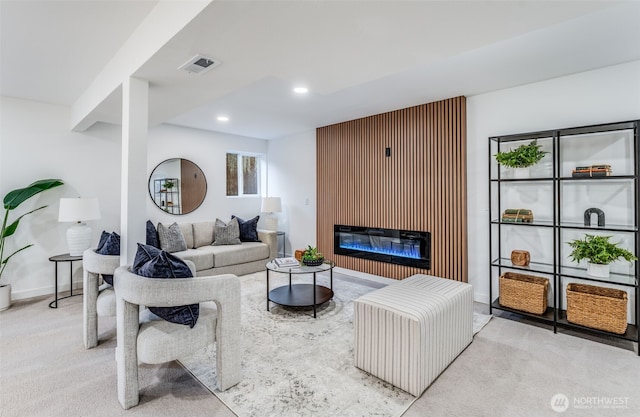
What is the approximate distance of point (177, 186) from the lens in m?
5.07

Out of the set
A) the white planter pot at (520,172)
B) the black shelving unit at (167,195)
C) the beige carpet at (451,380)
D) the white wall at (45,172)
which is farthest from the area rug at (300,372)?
the white wall at (45,172)

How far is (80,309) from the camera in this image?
3424mm

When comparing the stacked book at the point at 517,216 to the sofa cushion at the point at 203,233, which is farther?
the sofa cushion at the point at 203,233

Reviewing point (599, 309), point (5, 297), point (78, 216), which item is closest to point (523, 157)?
point (599, 309)

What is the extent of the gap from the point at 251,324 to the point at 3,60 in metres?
3.31

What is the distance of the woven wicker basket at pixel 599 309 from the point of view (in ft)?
8.18

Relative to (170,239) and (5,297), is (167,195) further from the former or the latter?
(5,297)

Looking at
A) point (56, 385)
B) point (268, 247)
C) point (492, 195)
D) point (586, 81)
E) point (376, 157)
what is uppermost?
point (586, 81)

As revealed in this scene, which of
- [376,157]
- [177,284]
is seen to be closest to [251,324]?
Result: [177,284]

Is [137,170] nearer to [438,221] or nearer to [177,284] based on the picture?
[177,284]

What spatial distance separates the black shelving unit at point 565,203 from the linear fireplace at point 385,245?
859 mm

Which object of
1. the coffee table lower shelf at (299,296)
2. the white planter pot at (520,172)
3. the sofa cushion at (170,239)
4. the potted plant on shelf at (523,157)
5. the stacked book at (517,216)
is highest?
the potted plant on shelf at (523,157)

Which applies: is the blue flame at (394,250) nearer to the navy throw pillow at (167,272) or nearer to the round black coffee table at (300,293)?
the round black coffee table at (300,293)

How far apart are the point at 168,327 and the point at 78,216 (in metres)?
2.52
